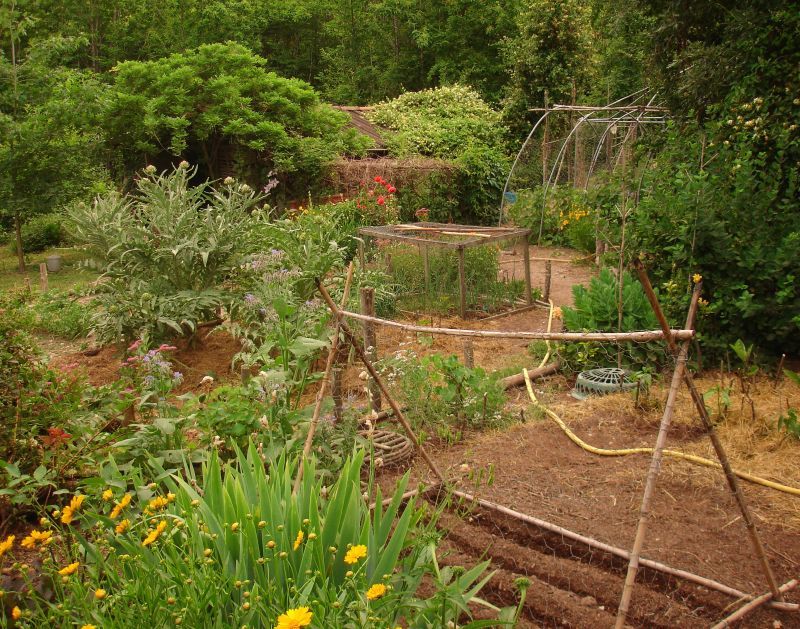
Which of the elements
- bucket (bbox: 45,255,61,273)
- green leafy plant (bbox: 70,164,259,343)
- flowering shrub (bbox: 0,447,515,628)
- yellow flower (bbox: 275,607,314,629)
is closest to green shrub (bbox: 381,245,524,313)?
green leafy plant (bbox: 70,164,259,343)

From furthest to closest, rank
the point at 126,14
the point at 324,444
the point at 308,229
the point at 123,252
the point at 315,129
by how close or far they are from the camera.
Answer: the point at 126,14 → the point at 315,129 → the point at 308,229 → the point at 123,252 → the point at 324,444

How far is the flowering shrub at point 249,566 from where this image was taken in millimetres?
2165

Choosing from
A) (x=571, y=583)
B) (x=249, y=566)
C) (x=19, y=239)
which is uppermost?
(x=249, y=566)

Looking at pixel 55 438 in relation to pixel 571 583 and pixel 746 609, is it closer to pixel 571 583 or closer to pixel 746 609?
pixel 571 583

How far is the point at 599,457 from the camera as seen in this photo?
4.47 metres

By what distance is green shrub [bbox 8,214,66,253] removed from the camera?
1626 cm

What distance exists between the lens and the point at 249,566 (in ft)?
8.22

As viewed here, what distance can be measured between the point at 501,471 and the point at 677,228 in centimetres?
291

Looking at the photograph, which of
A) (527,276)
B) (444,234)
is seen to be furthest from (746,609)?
(444,234)

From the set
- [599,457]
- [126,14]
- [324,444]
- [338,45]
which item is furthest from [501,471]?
[338,45]

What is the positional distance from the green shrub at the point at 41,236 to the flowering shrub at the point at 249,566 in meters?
14.9

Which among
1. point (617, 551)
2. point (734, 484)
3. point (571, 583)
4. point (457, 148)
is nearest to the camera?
point (734, 484)

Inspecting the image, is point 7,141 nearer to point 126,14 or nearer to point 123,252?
point 123,252

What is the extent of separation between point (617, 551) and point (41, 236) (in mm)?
15757
